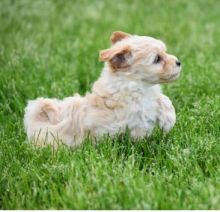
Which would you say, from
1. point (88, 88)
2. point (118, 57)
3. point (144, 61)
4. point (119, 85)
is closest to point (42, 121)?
point (119, 85)

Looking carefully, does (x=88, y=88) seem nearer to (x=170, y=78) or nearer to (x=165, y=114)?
(x=165, y=114)

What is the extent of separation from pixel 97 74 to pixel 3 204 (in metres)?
2.93

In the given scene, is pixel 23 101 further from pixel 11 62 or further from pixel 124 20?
pixel 124 20

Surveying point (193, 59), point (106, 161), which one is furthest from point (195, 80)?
point (106, 161)

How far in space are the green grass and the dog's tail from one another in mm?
119

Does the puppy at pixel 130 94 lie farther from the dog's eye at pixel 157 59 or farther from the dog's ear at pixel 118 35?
the dog's ear at pixel 118 35

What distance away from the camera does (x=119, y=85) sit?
5.12 metres

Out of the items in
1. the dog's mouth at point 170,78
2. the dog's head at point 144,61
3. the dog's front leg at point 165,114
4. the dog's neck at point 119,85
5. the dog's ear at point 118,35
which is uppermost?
the dog's ear at point 118,35

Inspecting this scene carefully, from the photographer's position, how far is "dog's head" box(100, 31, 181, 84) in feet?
16.6

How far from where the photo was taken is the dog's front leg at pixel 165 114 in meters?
5.23

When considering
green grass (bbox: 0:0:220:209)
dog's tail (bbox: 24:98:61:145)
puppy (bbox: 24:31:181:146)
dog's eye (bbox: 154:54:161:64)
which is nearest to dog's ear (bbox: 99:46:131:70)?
puppy (bbox: 24:31:181:146)

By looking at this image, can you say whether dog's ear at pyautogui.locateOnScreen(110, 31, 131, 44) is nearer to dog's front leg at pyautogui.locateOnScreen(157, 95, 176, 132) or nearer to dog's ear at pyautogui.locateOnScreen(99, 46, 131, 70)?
dog's ear at pyautogui.locateOnScreen(99, 46, 131, 70)

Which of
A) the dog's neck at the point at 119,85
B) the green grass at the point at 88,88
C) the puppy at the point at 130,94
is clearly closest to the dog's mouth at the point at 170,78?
the puppy at the point at 130,94

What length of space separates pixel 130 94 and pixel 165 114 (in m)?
0.32
